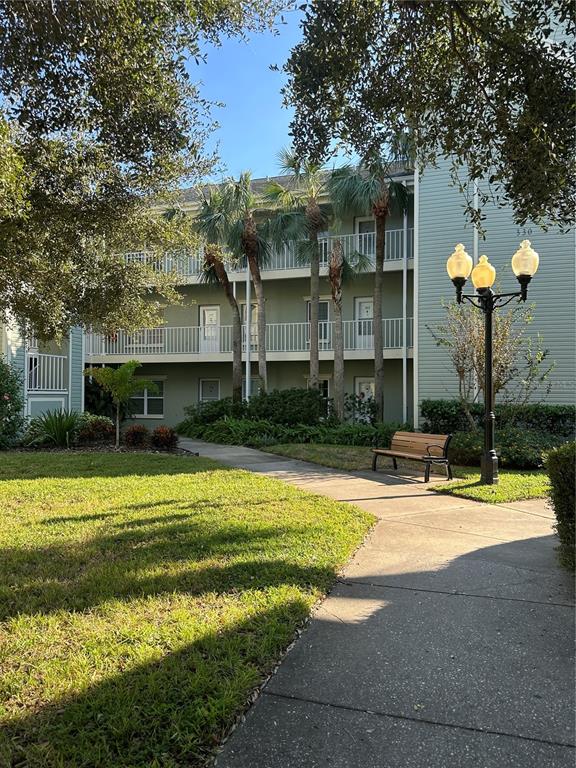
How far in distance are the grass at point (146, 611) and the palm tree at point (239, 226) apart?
1108cm

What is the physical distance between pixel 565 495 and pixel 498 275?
11426 mm

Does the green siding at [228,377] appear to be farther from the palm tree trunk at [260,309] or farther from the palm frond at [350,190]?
the palm frond at [350,190]

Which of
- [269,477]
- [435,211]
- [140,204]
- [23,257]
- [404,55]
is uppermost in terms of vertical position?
[435,211]

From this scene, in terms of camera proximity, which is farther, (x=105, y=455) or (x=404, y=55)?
(x=105, y=455)

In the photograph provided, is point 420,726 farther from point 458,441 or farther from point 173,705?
point 458,441

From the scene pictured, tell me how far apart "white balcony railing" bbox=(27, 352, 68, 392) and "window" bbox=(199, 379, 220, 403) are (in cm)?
587

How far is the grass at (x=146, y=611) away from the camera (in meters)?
2.49

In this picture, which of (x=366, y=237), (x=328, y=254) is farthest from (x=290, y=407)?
(x=366, y=237)

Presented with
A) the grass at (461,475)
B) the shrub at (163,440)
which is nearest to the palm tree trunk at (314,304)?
the grass at (461,475)

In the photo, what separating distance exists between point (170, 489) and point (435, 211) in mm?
11860

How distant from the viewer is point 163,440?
1404 centimetres

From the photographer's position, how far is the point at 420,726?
2.58 meters

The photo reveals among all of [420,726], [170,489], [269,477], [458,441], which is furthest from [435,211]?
[420,726]

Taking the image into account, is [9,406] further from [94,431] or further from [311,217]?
[311,217]
